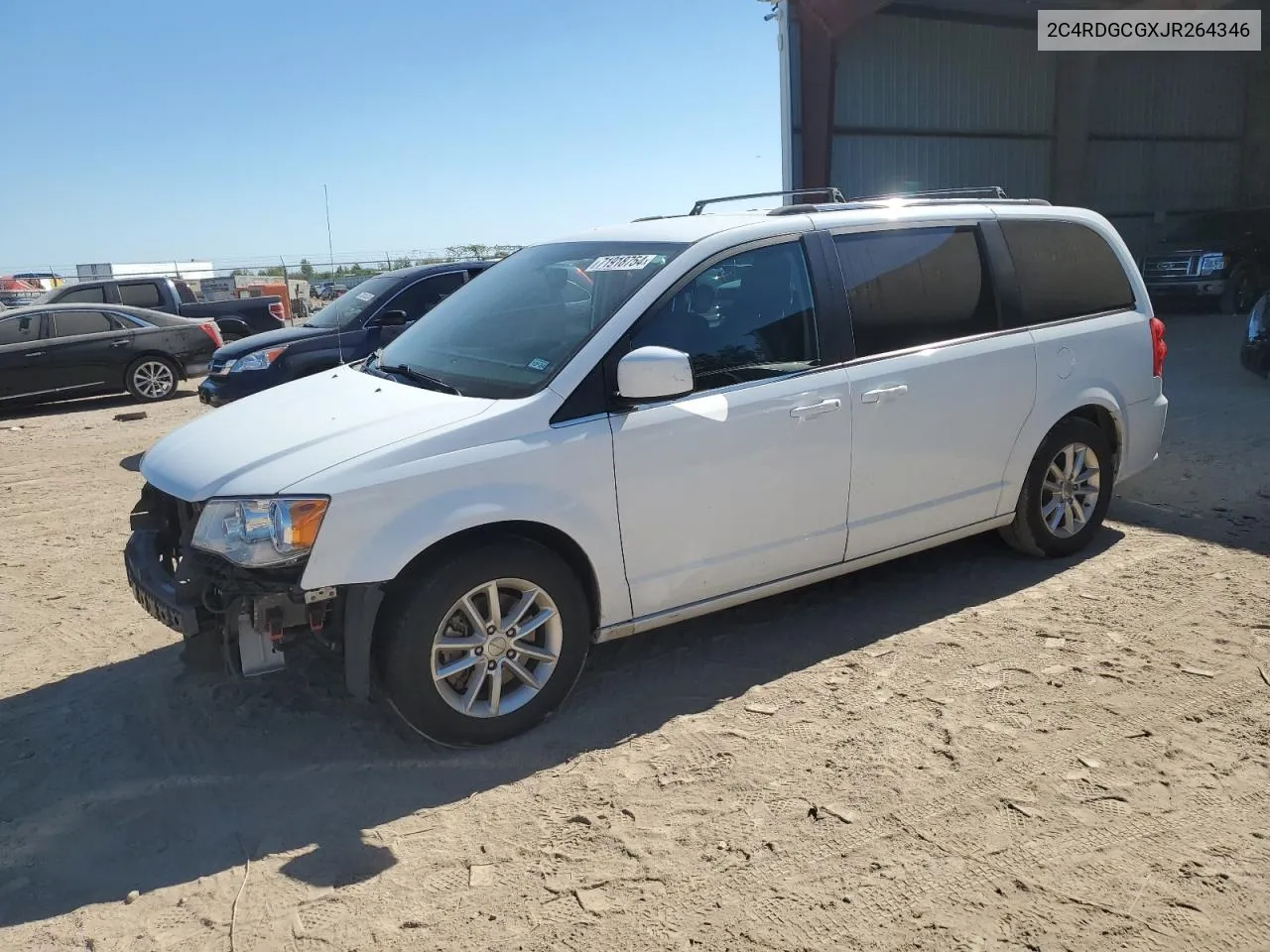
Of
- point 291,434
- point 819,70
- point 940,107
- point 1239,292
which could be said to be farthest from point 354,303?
point 1239,292

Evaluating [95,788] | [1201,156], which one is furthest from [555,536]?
[1201,156]

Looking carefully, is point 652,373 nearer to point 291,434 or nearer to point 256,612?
point 291,434

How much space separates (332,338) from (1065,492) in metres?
6.62

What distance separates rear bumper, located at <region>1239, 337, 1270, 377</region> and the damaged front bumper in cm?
978

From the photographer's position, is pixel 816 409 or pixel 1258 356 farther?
pixel 1258 356

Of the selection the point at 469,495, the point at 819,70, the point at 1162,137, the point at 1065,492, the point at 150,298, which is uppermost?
the point at 819,70

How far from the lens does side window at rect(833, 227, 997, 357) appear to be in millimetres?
4426

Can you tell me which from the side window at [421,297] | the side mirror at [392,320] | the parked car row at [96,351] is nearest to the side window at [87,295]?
the parked car row at [96,351]

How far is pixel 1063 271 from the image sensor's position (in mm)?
5195

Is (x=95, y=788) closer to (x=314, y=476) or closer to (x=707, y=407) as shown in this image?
(x=314, y=476)

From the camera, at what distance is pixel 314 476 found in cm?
335

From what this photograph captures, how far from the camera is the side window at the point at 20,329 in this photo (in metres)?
12.7

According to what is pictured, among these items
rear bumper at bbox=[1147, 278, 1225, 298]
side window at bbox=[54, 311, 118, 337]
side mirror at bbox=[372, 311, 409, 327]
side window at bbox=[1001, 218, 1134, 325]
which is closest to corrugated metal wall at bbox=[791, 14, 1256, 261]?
rear bumper at bbox=[1147, 278, 1225, 298]

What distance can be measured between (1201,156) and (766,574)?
1007 inches
